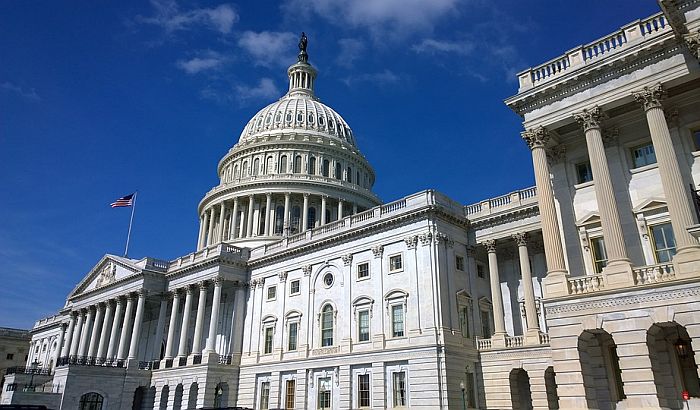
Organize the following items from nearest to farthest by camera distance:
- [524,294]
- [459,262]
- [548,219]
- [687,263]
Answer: [687,263] → [548,219] → [524,294] → [459,262]

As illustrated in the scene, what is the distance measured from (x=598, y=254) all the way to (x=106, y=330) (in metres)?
57.2

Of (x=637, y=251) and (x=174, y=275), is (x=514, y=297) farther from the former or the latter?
(x=174, y=275)

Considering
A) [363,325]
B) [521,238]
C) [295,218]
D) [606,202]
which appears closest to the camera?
[606,202]

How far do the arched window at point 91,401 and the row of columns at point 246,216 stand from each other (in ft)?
85.2

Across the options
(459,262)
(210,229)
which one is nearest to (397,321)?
(459,262)

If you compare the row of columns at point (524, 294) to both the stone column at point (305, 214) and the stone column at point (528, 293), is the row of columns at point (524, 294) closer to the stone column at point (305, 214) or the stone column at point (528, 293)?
the stone column at point (528, 293)

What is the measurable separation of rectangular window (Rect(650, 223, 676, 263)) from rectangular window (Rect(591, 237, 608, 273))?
2290 millimetres

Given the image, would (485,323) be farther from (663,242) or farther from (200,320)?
(200,320)

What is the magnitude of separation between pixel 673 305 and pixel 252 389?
3778cm

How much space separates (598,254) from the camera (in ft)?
87.6

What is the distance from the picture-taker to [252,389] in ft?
161

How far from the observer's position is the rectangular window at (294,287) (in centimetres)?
4988

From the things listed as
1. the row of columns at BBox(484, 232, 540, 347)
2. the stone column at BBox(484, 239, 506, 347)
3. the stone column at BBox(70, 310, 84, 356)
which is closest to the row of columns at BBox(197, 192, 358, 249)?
the stone column at BBox(70, 310, 84, 356)

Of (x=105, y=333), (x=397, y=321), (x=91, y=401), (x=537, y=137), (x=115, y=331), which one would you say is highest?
(x=537, y=137)
